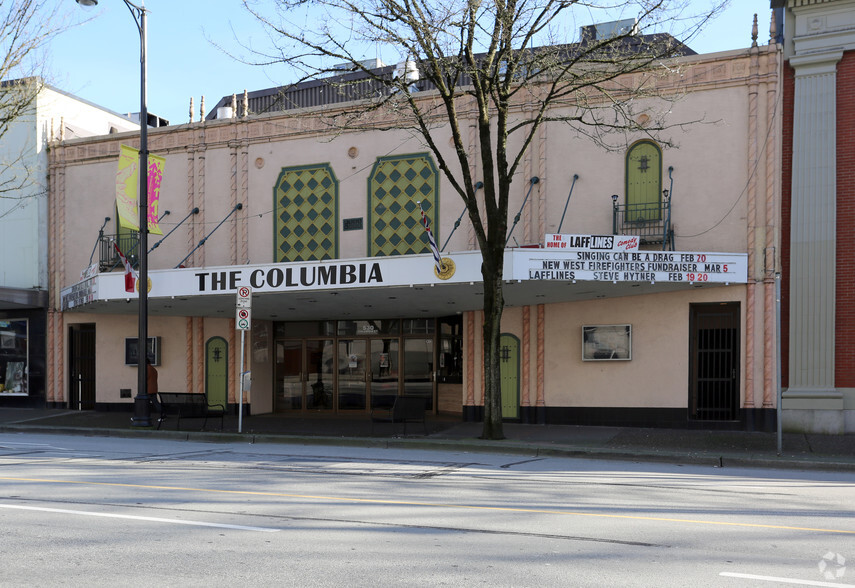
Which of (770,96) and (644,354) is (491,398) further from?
(770,96)

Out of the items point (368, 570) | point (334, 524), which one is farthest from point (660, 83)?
point (368, 570)

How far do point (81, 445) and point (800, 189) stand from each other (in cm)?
1569

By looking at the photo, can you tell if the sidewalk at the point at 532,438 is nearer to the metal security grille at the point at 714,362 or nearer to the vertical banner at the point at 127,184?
the metal security grille at the point at 714,362

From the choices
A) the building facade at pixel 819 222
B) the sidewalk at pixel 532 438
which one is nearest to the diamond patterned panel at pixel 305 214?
the sidewalk at pixel 532 438

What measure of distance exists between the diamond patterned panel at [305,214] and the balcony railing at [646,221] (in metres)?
7.33

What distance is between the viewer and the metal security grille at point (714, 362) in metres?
18.7

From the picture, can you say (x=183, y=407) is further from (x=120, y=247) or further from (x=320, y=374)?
(x=120, y=247)

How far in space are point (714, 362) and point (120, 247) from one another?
1664 centimetres

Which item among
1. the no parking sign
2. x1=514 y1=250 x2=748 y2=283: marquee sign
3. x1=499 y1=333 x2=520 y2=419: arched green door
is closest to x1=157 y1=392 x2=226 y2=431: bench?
the no parking sign

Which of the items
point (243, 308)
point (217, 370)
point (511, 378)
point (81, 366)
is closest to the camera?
point (243, 308)

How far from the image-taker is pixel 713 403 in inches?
741

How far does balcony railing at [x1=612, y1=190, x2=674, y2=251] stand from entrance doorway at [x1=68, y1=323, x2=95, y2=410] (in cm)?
1618

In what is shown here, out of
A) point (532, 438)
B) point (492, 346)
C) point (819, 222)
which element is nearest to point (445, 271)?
point (492, 346)

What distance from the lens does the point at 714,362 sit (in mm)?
18875
